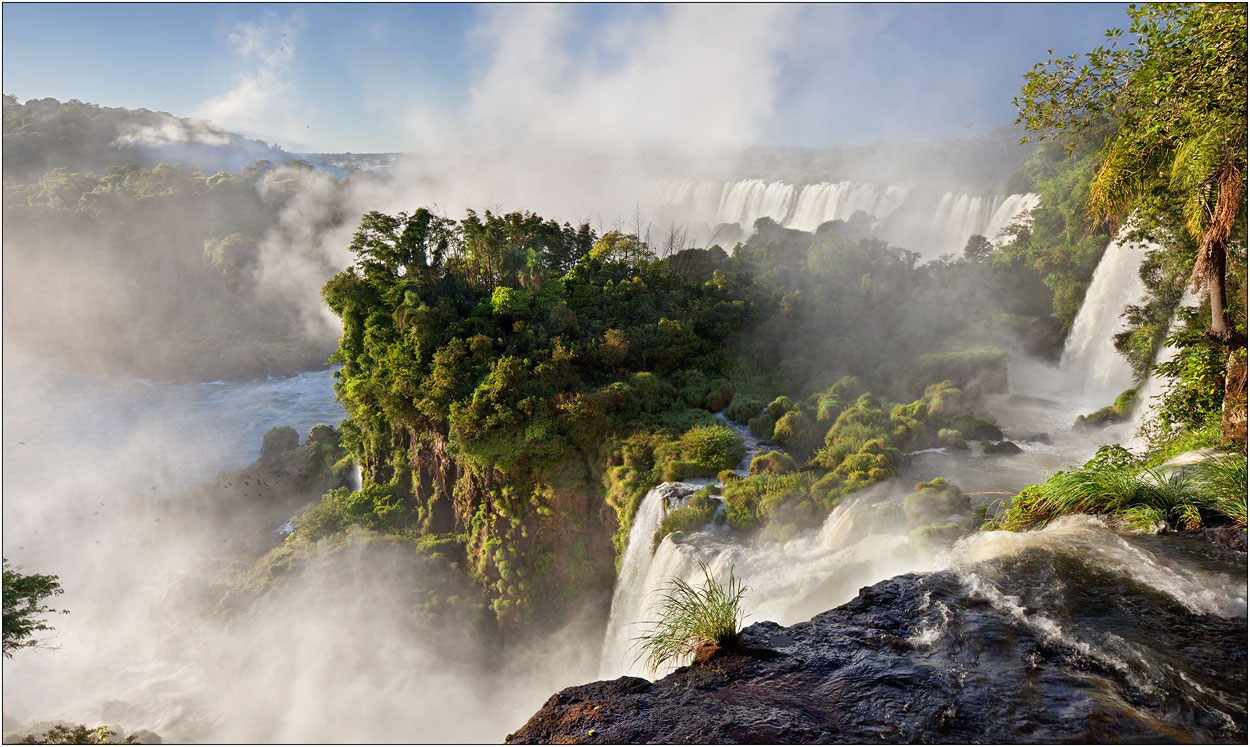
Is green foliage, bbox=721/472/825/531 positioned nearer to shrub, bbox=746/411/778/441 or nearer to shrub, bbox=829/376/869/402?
shrub, bbox=746/411/778/441

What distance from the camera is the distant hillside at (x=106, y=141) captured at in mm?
52219

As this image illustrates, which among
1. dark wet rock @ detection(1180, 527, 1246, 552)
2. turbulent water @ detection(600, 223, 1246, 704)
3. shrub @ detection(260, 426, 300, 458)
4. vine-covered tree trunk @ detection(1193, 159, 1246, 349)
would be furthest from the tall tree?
shrub @ detection(260, 426, 300, 458)

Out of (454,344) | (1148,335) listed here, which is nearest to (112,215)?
(454,344)

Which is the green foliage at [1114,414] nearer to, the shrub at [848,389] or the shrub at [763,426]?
the shrub at [848,389]

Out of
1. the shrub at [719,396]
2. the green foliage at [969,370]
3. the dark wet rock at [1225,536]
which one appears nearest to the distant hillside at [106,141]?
the shrub at [719,396]

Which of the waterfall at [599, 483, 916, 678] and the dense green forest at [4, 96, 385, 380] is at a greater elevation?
the dense green forest at [4, 96, 385, 380]

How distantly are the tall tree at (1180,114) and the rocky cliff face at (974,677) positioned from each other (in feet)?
11.4

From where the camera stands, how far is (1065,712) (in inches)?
137

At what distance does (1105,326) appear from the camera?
59.7 feet

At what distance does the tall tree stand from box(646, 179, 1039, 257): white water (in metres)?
24.8

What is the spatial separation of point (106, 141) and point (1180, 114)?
82542mm

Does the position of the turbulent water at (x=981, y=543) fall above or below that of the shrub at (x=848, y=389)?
below

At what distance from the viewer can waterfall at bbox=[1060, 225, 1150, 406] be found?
1739cm

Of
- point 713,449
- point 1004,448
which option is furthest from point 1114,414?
point 713,449
